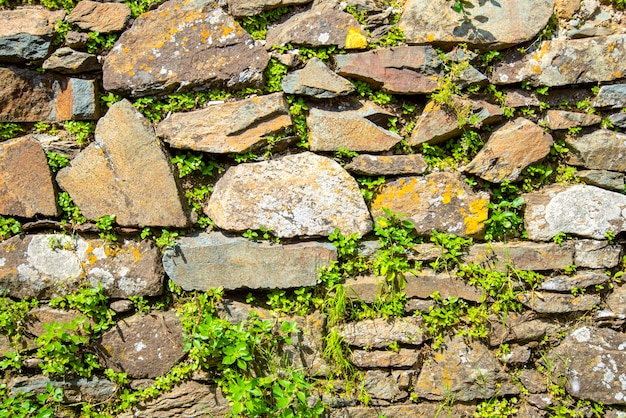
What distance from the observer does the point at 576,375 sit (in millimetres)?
2855

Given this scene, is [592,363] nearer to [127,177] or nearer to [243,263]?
[243,263]

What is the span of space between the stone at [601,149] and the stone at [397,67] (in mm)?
923

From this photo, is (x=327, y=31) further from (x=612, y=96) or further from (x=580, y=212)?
(x=580, y=212)

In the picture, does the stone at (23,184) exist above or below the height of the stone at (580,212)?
above

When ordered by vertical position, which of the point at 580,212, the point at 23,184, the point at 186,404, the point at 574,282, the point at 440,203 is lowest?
the point at 186,404

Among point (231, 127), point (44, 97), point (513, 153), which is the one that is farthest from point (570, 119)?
point (44, 97)

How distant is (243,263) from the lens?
9.43 feet

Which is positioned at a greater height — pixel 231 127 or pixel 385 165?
pixel 231 127

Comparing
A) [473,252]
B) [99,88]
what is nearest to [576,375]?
[473,252]

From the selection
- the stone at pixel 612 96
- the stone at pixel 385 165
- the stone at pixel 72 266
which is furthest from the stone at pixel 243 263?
the stone at pixel 612 96

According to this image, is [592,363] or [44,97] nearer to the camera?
[592,363]

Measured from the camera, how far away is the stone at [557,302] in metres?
2.86

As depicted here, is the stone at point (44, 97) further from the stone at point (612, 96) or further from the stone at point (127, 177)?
the stone at point (612, 96)

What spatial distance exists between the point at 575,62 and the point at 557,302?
139 cm
